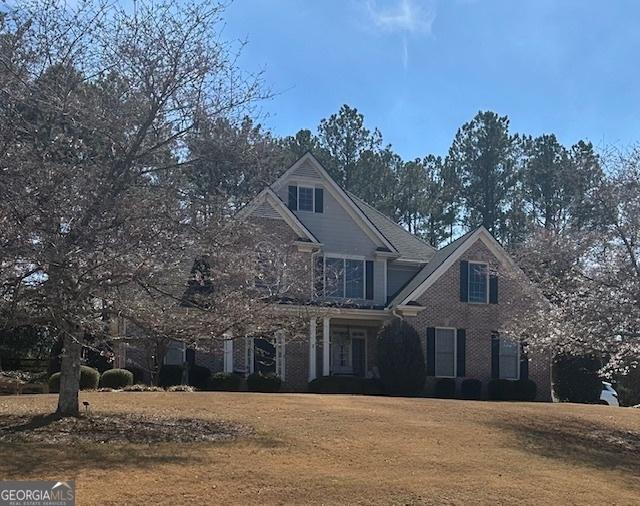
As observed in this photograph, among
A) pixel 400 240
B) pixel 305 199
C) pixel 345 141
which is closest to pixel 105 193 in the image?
pixel 305 199

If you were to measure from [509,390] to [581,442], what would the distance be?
43.6ft

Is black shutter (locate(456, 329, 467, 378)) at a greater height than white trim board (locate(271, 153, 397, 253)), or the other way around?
white trim board (locate(271, 153, 397, 253))

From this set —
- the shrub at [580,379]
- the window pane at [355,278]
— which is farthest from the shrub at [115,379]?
the shrub at [580,379]

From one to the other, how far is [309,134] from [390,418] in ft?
120

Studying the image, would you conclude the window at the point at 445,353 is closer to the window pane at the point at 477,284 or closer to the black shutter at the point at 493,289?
the window pane at the point at 477,284

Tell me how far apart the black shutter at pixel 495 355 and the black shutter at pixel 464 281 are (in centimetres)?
183

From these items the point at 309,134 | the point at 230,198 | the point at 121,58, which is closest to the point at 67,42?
the point at 121,58

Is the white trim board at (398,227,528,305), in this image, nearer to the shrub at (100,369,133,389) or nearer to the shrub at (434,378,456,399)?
the shrub at (434,378,456,399)

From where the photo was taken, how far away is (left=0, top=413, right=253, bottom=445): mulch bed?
11383 millimetres

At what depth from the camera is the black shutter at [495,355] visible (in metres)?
28.8

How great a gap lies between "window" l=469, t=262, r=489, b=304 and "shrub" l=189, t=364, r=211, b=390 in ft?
34.1

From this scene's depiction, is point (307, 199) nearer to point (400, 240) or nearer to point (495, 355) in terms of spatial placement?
point (400, 240)

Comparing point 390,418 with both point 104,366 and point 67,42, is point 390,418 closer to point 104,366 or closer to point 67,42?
point 67,42

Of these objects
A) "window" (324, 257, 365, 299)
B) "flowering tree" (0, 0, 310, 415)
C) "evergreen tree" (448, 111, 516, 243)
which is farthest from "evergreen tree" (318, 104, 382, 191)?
"flowering tree" (0, 0, 310, 415)
